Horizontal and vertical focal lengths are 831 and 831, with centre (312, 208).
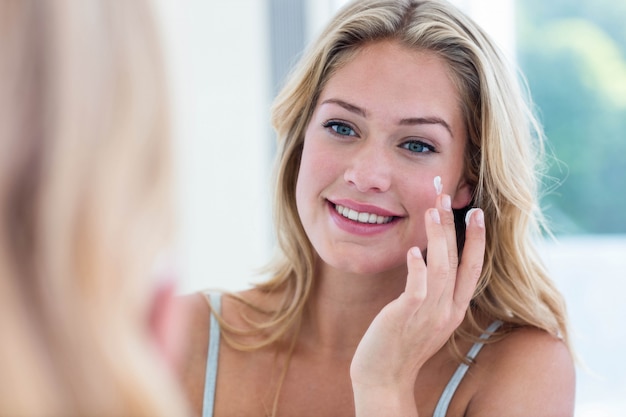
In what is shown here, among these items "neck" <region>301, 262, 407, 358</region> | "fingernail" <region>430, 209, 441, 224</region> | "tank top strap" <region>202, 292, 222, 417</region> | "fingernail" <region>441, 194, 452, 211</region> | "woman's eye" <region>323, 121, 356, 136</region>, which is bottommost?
"tank top strap" <region>202, 292, 222, 417</region>

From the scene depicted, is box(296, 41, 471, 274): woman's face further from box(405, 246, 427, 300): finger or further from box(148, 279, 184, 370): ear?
box(148, 279, 184, 370): ear

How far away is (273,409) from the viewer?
1739 mm

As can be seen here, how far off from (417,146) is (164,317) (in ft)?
3.51

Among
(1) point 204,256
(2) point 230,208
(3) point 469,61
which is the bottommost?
(1) point 204,256

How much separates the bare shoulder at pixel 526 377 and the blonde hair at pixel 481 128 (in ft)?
0.15

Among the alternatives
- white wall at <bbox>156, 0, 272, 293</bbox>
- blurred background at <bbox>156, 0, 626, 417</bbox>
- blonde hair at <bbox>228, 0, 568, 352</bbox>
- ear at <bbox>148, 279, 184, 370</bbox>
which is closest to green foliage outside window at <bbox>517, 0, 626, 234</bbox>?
blurred background at <bbox>156, 0, 626, 417</bbox>

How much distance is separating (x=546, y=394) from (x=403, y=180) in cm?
50

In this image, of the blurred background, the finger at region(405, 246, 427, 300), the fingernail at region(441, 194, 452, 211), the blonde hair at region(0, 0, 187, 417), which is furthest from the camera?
the blurred background

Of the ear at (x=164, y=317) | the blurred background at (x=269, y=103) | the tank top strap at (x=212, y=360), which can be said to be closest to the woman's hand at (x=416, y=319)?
the tank top strap at (x=212, y=360)

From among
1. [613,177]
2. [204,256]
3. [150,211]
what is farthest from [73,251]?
[613,177]

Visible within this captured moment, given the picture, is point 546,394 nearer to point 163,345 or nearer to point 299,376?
point 299,376

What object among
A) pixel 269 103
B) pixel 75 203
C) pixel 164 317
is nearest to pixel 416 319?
pixel 164 317

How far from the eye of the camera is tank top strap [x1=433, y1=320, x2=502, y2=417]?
170 centimetres

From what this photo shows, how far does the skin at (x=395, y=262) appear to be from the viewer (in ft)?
5.05
